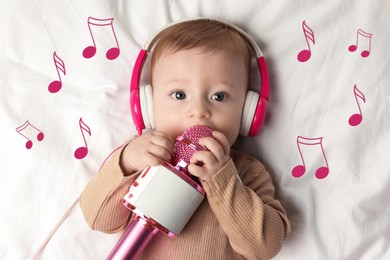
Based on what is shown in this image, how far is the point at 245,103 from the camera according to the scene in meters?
1.15

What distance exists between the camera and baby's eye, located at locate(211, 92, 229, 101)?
1.12 m

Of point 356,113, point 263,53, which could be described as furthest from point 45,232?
point 356,113

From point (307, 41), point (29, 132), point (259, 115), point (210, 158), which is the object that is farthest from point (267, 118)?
point (29, 132)

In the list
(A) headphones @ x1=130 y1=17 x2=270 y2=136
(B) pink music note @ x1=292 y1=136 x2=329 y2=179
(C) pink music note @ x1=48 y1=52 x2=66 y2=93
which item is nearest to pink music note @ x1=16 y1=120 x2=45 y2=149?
(C) pink music note @ x1=48 y1=52 x2=66 y2=93

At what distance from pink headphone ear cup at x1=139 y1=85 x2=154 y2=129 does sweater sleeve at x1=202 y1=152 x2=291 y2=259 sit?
0.22 meters

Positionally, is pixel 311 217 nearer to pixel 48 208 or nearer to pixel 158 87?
pixel 158 87

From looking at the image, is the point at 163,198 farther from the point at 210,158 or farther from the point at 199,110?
the point at 199,110

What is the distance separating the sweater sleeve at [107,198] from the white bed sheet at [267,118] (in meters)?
0.09

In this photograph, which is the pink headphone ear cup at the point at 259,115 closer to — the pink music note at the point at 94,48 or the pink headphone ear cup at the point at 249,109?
the pink headphone ear cup at the point at 249,109

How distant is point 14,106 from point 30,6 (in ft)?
0.78

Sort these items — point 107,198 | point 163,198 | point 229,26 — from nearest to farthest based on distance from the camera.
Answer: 1. point 163,198
2. point 107,198
3. point 229,26

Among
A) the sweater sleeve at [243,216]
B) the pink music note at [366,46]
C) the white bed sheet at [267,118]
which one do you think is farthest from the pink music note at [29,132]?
the pink music note at [366,46]

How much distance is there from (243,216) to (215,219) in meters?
0.09

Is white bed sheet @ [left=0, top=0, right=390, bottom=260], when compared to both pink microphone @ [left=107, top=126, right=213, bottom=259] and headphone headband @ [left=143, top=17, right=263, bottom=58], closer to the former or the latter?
headphone headband @ [left=143, top=17, right=263, bottom=58]
